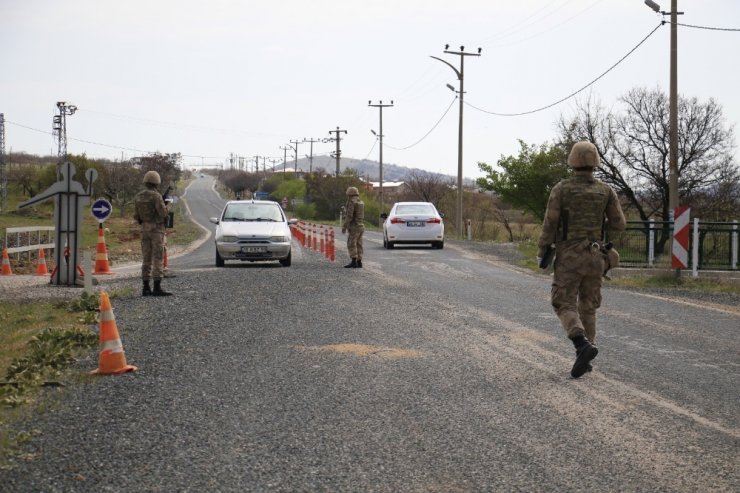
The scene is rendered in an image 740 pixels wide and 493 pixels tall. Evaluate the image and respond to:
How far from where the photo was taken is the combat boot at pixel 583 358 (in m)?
7.77

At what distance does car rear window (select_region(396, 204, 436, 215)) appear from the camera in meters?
31.7

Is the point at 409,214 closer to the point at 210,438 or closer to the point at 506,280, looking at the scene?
the point at 506,280

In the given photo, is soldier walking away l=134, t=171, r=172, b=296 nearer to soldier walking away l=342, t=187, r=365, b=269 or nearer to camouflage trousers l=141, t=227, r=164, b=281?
camouflage trousers l=141, t=227, r=164, b=281

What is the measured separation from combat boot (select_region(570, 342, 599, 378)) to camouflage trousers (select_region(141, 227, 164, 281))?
827 cm

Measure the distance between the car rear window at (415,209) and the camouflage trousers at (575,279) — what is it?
23.4 m

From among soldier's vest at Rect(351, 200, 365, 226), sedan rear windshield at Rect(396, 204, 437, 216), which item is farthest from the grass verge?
sedan rear windshield at Rect(396, 204, 437, 216)

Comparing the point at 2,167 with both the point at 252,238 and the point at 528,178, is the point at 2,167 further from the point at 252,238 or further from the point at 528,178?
the point at 252,238

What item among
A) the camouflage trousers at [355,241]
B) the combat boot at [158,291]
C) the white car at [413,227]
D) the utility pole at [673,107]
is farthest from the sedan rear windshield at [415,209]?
the combat boot at [158,291]

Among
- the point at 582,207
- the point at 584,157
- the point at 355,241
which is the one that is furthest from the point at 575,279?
the point at 355,241

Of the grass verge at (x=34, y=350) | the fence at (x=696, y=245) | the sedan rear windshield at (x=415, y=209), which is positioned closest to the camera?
the grass verge at (x=34, y=350)

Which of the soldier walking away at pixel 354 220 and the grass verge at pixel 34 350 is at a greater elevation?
the soldier walking away at pixel 354 220

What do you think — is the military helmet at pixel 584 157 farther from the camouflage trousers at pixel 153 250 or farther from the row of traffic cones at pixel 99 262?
the row of traffic cones at pixel 99 262

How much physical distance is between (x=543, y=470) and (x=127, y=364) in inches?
185

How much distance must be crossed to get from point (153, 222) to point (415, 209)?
1825cm
